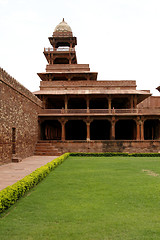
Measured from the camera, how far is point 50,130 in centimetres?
2842

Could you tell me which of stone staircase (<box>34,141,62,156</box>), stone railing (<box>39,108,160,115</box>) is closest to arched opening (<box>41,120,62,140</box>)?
stone railing (<box>39,108,160,115</box>)

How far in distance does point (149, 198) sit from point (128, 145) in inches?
644

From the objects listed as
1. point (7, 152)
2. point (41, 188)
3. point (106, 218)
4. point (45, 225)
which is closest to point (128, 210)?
point (106, 218)

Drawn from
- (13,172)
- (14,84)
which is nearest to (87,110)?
(14,84)

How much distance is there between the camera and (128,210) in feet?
15.1

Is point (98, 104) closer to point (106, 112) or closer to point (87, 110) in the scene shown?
point (106, 112)

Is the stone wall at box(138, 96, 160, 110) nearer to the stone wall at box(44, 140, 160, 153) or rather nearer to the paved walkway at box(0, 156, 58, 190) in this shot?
the stone wall at box(44, 140, 160, 153)

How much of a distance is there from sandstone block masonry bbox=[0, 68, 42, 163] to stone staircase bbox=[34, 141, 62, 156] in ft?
2.47

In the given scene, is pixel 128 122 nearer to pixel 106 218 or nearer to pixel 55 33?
pixel 55 33

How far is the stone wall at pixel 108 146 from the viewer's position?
21531 millimetres

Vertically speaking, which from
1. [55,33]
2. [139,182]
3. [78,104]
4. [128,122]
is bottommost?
[139,182]

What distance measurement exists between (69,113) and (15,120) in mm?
8546

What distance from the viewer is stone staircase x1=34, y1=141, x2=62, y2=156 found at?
20.0 metres

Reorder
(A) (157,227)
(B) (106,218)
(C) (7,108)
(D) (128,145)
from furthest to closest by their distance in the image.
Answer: (D) (128,145)
(C) (7,108)
(B) (106,218)
(A) (157,227)
